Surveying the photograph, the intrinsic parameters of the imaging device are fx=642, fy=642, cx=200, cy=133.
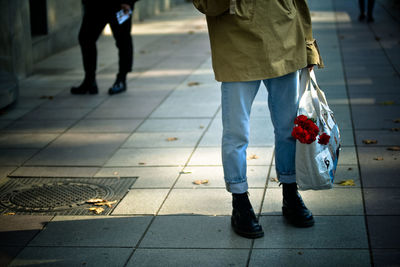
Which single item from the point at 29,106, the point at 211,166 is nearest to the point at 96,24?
the point at 29,106

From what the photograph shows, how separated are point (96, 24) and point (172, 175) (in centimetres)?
365

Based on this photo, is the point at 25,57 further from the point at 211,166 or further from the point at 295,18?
the point at 295,18

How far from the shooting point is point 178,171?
5.41m

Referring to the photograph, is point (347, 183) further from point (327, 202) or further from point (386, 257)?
point (386, 257)

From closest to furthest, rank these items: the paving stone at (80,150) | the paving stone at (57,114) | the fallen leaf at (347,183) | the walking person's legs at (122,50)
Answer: the fallen leaf at (347,183) → the paving stone at (80,150) → the paving stone at (57,114) → the walking person's legs at (122,50)

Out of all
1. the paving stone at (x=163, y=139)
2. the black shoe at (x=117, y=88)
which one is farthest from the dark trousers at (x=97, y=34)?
→ the paving stone at (x=163, y=139)

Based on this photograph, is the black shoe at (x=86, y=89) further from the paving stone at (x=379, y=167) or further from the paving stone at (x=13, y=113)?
the paving stone at (x=379, y=167)

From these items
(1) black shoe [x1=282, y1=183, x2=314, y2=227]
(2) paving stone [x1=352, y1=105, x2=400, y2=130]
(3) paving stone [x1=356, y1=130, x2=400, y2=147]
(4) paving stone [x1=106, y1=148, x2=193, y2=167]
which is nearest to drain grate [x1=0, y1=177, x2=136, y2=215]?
(4) paving stone [x1=106, y1=148, x2=193, y2=167]

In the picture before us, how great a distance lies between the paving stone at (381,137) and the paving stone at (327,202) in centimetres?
127

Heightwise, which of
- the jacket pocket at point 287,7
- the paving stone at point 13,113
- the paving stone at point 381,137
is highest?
the jacket pocket at point 287,7

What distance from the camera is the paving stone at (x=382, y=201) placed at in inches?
171

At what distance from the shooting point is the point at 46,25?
12125mm

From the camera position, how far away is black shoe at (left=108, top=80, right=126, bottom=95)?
855cm

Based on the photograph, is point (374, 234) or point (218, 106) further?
point (218, 106)
